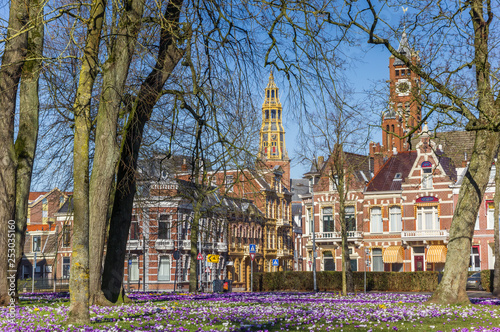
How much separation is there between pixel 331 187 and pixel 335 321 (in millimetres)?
48644

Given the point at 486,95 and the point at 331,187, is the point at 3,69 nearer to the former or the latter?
the point at 486,95

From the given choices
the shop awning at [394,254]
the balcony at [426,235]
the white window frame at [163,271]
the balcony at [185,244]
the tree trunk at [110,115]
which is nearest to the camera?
the tree trunk at [110,115]

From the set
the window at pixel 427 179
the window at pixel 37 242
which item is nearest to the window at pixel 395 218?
the window at pixel 427 179

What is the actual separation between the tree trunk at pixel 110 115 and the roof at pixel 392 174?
1750 inches

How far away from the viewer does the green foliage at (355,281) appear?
44219mm

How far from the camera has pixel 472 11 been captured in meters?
17.4

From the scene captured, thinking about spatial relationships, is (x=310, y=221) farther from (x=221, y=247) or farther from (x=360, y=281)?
(x=360, y=281)

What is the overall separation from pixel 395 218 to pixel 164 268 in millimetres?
23005

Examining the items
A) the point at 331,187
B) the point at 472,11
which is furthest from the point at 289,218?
the point at 472,11

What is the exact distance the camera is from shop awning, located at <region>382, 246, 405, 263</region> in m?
53.8

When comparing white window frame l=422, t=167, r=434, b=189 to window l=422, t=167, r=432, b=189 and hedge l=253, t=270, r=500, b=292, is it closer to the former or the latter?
window l=422, t=167, r=432, b=189

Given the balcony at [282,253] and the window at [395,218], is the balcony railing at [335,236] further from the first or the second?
the balcony at [282,253]

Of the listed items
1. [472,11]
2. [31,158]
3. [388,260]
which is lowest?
[388,260]

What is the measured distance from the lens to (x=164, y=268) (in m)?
59.6
